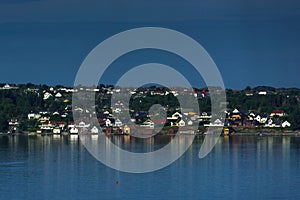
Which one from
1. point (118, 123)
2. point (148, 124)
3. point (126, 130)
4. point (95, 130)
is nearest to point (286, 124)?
point (148, 124)

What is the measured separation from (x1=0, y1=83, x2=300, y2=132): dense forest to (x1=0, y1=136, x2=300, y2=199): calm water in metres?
23.6

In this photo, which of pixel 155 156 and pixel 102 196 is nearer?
pixel 102 196

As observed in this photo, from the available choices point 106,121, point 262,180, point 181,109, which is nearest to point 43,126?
point 106,121

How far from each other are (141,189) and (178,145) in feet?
56.6

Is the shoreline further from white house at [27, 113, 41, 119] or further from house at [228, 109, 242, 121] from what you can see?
white house at [27, 113, 41, 119]

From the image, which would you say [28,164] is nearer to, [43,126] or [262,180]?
[262,180]

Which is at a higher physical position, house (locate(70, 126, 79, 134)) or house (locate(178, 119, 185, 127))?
house (locate(178, 119, 185, 127))

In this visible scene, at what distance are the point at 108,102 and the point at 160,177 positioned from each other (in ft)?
132

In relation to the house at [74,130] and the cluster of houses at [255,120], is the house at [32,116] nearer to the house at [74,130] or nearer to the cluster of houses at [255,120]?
the house at [74,130]

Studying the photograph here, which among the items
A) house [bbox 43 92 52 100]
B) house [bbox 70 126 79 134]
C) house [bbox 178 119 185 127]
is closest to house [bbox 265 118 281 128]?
house [bbox 178 119 185 127]

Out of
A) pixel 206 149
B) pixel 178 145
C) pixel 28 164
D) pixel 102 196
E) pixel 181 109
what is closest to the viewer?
pixel 102 196

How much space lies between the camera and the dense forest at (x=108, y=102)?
211 ft

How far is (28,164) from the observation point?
109ft

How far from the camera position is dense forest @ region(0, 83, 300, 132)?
211ft
